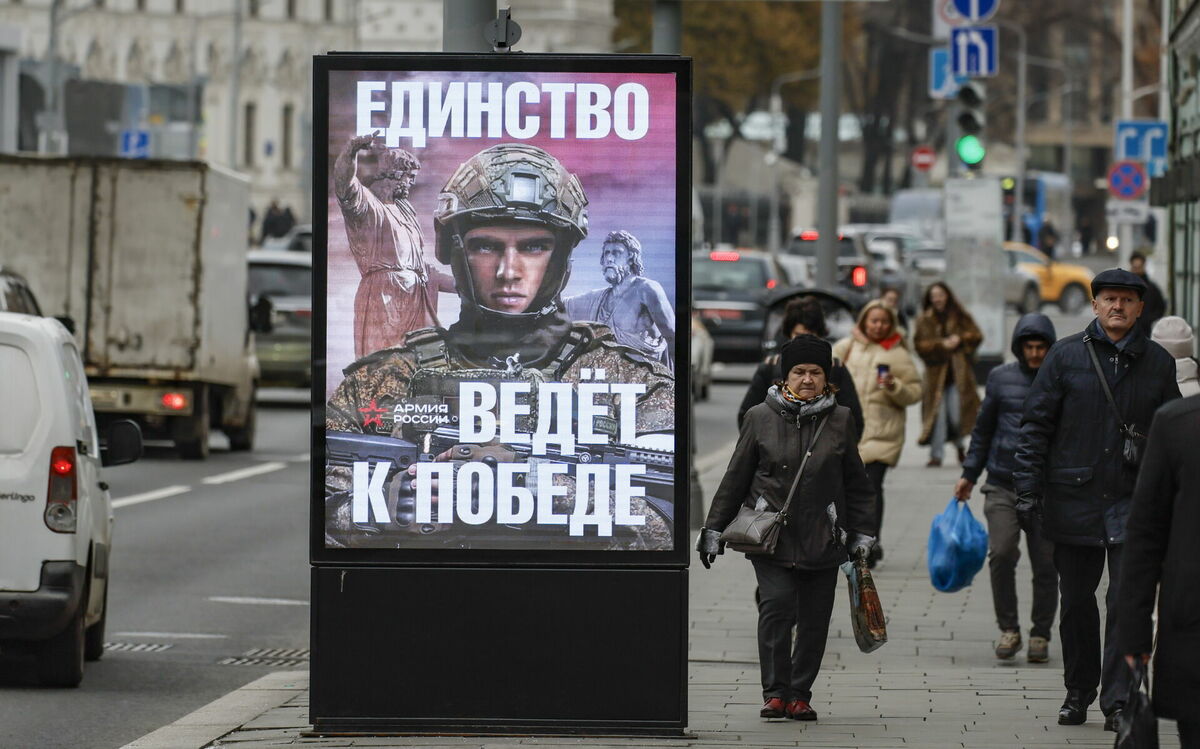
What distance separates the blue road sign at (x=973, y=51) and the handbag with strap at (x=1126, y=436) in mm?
13139

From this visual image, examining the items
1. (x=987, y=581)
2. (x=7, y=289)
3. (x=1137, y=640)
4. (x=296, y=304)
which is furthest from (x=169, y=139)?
(x=1137, y=640)

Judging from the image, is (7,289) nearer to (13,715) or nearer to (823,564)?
(13,715)

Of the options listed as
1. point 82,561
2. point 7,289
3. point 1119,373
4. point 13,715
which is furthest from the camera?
point 7,289

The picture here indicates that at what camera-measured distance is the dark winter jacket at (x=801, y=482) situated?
8.99 metres

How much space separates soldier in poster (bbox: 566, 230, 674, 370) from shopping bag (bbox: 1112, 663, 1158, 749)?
313 cm

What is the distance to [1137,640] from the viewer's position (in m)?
5.46

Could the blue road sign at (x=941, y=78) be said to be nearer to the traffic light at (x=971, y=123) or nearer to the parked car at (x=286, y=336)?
the traffic light at (x=971, y=123)

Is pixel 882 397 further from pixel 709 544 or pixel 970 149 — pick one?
pixel 970 149

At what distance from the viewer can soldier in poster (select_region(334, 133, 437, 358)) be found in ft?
26.8

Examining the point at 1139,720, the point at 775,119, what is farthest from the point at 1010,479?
the point at 775,119

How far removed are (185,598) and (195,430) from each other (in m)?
9.88

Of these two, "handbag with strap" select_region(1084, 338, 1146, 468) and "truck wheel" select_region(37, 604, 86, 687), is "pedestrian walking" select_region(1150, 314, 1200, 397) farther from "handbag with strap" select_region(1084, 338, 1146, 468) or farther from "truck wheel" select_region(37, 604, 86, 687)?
"truck wheel" select_region(37, 604, 86, 687)

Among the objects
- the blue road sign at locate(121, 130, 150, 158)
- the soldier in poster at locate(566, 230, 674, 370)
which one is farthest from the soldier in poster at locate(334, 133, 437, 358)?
the blue road sign at locate(121, 130, 150, 158)

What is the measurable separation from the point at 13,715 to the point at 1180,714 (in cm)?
562
